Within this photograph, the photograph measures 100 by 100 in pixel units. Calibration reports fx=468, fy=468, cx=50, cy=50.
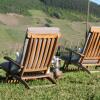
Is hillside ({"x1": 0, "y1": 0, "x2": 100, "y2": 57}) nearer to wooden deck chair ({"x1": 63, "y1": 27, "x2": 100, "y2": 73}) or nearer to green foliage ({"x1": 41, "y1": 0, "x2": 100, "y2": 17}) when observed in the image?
green foliage ({"x1": 41, "y1": 0, "x2": 100, "y2": 17})

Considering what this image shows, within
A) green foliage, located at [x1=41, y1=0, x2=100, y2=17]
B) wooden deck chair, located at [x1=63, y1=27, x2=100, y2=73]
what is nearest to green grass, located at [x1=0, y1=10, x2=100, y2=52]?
green foliage, located at [x1=41, y1=0, x2=100, y2=17]

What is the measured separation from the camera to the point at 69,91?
23.7ft

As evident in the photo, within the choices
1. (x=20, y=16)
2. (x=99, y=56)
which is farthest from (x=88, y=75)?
(x=20, y=16)

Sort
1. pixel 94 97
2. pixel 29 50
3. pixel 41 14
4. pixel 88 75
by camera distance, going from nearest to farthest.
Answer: pixel 94 97 → pixel 29 50 → pixel 88 75 → pixel 41 14

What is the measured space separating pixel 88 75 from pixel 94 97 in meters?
2.57

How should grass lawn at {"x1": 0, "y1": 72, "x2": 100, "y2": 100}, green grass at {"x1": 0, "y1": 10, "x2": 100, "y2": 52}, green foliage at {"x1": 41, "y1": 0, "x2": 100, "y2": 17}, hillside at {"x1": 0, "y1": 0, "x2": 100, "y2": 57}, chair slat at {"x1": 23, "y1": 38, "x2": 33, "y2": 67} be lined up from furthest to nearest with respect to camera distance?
1. green foliage at {"x1": 41, "y1": 0, "x2": 100, "y2": 17}
2. hillside at {"x1": 0, "y1": 0, "x2": 100, "y2": 57}
3. green grass at {"x1": 0, "y1": 10, "x2": 100, "y2": 52}
4. chair slat at {"x1": 23, "y1": 38, "x2": 33, "y2": 67}
5. grass lawn at {"x1": 0, "y1": 72, "x2": 100, "y2": 100}

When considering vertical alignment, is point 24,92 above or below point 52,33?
below

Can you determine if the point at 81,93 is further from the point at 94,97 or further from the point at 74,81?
the point at 74,81

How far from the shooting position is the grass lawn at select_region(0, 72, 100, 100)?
6.64 metres

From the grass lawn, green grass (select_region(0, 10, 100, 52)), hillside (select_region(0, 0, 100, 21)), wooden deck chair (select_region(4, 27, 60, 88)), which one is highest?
wooden deck chair (select_region(4, 27, 60, 88))

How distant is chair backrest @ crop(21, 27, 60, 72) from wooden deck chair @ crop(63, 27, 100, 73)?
4.18 feet

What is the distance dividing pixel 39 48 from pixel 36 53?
10 centimetres

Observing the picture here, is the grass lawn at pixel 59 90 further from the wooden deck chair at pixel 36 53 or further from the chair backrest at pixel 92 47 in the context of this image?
the chair backrest at pixel 92 47

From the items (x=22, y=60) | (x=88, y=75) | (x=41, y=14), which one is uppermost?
(x=22, y=60)
